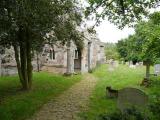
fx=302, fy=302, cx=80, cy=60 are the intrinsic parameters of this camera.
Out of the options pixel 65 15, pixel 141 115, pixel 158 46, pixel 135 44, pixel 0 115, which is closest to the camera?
pixel 141 115

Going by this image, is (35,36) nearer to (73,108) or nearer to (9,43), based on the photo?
(9,43)

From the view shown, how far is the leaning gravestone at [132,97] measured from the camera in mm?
11688

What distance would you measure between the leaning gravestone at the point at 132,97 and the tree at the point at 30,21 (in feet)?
16.4

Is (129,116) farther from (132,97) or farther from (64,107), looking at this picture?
(64,107)

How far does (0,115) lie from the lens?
41.3 ft

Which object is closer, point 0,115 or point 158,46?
point 0,115

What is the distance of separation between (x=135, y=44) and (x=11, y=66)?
41.5 ft

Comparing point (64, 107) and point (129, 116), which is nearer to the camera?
point (129, 116)

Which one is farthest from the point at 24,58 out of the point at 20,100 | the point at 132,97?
the point at 132,97

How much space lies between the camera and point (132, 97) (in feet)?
39.3

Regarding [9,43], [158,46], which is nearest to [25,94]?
[9,43]

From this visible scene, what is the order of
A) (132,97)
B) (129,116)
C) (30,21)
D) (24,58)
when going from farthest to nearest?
(24,58) → (30,21) → (132,97) → (129,116)

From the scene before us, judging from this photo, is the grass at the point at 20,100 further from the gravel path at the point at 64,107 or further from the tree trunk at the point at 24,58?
the tree trunk at the point at 24,58

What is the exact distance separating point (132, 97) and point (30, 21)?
20.0 feet
